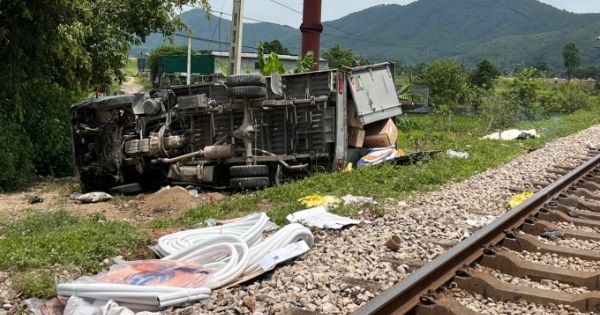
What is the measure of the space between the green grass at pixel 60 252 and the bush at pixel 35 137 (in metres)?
6.07

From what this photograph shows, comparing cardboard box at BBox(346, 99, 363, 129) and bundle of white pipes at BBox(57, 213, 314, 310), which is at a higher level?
cardboard box at BBox(346, 99, 363, 129)

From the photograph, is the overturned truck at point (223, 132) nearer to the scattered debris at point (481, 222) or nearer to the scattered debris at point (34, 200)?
the scattered debris at point (34, 200)

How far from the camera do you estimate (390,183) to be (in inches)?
376

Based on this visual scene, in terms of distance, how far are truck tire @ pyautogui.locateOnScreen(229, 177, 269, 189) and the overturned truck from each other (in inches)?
0.7

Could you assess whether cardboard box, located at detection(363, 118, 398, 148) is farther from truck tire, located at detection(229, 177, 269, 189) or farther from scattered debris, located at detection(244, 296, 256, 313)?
scattered debris, located at detection(244, 296, 256, 313)

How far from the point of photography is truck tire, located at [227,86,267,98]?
419 inches

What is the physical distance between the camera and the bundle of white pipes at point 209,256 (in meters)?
4.36

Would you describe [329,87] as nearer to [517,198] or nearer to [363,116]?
[363,116]

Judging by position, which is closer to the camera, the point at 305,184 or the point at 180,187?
the point at 305,184

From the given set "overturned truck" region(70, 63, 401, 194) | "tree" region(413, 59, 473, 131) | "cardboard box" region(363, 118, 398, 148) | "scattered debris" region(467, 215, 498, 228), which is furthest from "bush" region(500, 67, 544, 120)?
"scattered debris" region(467, 215, 498, 228)

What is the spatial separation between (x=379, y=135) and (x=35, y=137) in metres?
7.85

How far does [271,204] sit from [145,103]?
4140mm

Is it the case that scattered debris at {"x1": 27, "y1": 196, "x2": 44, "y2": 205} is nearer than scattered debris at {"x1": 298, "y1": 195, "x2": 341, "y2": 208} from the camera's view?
No

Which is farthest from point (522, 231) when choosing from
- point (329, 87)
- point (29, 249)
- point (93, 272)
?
point (329, 87)
